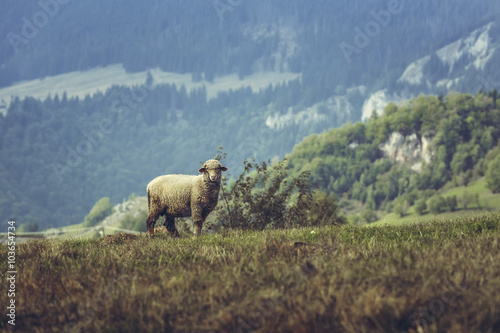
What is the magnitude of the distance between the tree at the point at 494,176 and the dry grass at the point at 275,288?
19248cm

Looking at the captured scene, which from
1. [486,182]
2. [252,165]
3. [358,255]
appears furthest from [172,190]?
[486,182]

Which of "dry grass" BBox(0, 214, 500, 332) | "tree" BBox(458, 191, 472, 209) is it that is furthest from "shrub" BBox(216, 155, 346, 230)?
"tree" BBox(458, 191, 472, 209)

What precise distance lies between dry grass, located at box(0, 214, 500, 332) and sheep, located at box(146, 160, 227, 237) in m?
4.58

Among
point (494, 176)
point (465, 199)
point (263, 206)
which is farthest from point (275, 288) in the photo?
point (494, 176)

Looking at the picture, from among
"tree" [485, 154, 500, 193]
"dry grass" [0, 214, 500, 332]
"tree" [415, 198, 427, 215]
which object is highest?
"tree" [485, 154, 500, 193]

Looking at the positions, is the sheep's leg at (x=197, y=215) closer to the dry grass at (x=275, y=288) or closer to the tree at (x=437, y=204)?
the dry grass at (x=275, y=288)

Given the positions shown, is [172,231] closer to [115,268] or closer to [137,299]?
[115,268]

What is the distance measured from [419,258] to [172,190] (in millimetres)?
8205

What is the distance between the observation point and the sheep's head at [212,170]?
1377cm

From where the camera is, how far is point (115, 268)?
8266 mm

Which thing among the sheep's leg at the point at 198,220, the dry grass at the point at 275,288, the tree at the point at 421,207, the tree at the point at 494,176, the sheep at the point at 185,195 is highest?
the tree at the point at 494,176

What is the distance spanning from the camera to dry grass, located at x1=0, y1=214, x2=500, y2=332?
18.1 feet

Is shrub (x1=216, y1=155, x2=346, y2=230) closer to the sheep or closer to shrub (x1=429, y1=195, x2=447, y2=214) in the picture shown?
the sheep

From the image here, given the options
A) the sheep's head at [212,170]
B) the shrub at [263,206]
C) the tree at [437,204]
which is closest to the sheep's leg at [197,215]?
the sheep's head at [212,170]
